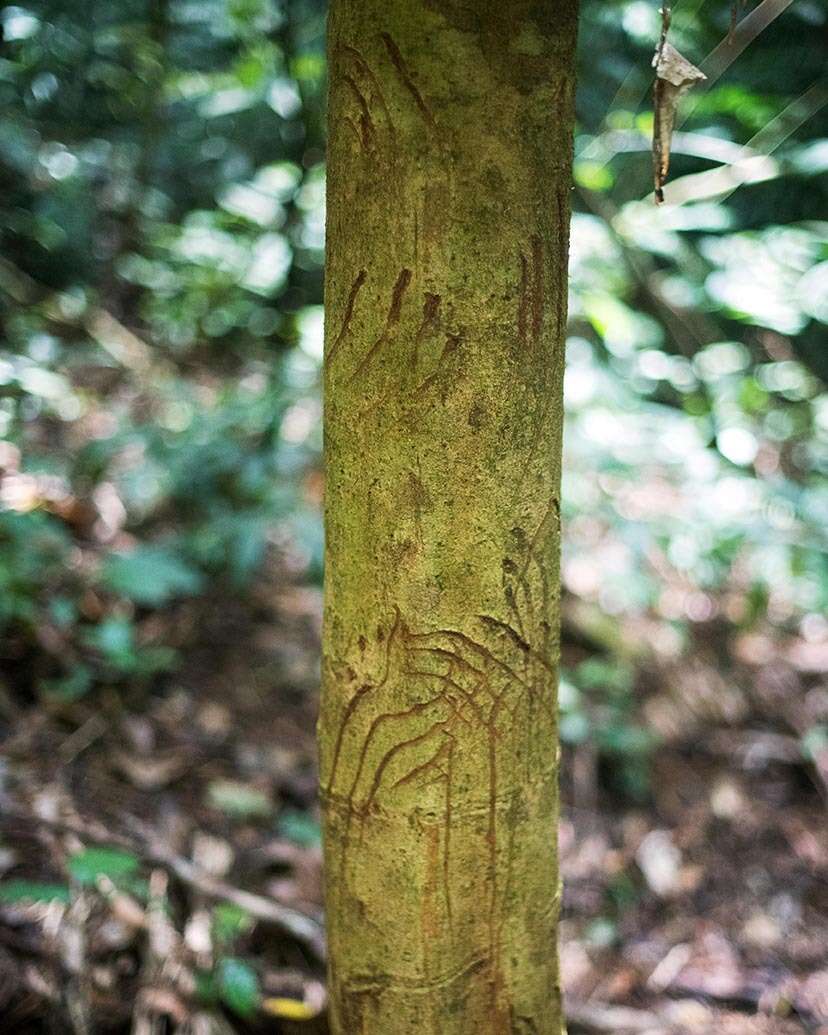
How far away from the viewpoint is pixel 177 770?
2.06 m

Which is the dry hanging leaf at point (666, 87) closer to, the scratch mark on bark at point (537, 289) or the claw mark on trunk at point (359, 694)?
the scratch mark on bark at point (537, 289)

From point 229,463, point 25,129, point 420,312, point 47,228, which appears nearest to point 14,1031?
point 420,312

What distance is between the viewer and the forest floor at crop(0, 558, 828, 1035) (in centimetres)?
147

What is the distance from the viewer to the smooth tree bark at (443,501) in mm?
851

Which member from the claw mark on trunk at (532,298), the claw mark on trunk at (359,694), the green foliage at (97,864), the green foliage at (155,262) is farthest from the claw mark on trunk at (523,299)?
the green foliage at (155,262)

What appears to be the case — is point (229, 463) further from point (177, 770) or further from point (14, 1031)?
point (14, 1031)

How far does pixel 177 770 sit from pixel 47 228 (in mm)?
1327

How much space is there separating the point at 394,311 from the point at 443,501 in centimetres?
19

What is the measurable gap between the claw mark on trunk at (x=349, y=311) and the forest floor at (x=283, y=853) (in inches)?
34.6

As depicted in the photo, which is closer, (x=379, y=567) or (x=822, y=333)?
(x=379, y=567)

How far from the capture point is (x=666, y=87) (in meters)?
0.90

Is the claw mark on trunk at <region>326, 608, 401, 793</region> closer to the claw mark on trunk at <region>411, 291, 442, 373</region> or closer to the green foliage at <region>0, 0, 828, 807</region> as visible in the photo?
the claw mark on trunk at <region>411, 291, 442, 373</region>

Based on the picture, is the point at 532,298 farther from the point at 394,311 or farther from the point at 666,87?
the point at 666,87

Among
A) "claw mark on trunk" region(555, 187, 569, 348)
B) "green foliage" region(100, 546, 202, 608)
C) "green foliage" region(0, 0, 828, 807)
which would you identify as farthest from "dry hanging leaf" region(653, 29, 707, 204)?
"green foliage" region(100, 546, 202, 608)
